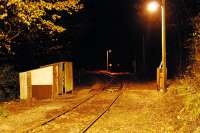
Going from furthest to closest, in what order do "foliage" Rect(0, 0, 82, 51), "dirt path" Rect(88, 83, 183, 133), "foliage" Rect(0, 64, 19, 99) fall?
"foliage" Rect(0, 64, 19, 99) → "foliage" Rect(0, 0, 82, 51) → "dirt path" Rect(88, 83, 183, 133)

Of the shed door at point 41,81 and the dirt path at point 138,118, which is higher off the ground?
the shed door at point 41,81

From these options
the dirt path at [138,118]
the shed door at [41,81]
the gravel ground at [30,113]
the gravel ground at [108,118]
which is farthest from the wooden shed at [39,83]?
the dirt path at [138,118]

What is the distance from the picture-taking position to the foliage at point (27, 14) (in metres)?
15.3

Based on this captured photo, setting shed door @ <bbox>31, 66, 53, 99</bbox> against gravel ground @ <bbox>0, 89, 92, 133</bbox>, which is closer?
gravel ground @ <bbox>0, 89, 92, 133</bbox>

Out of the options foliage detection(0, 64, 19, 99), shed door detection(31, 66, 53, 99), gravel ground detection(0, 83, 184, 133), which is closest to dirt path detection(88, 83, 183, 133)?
gravel ground detection(0, 83, 184, 133)

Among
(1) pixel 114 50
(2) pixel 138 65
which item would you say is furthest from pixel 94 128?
(1) pixel 114 50

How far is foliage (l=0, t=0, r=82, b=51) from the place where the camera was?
602 inches

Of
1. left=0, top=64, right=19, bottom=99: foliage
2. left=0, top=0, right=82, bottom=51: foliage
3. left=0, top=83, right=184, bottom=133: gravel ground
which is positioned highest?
left=0, top=0, right=82, bottom=51: foliage

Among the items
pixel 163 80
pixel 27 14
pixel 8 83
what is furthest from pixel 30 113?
pixel 163 80

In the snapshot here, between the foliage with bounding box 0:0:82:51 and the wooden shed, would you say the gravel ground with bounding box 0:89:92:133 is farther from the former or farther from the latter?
the foliage with bounding box 0:0:82:51

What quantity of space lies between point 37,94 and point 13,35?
138 inches

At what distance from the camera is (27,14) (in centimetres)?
1584

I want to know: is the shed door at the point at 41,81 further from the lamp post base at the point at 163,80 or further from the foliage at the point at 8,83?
the lamp post base at the point at 163,80

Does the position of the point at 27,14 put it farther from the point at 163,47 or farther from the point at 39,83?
the point at 163,47
